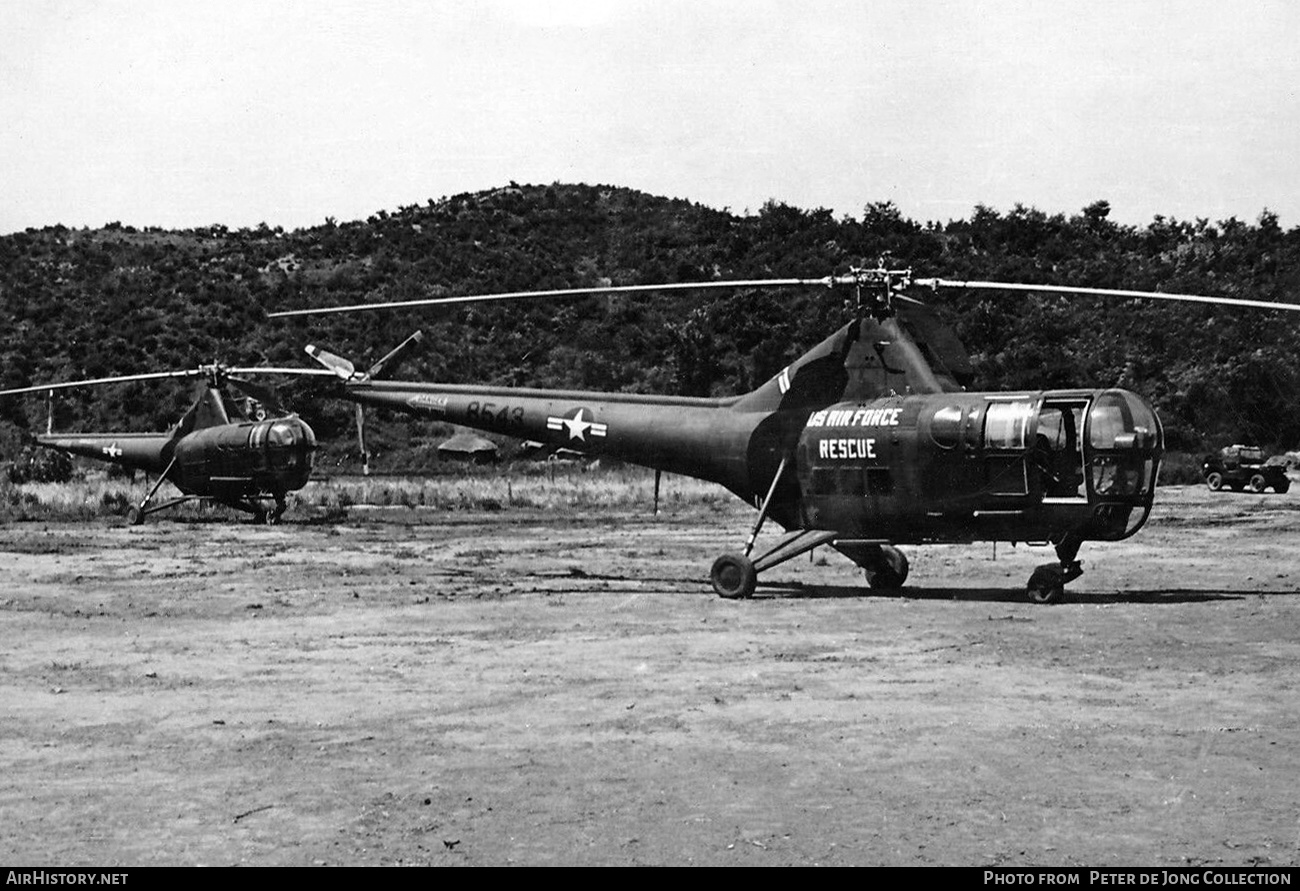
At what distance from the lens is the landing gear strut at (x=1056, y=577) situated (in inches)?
645

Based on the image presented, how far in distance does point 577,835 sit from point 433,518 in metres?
28.0

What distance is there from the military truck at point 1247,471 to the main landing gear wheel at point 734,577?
32300 millimetres

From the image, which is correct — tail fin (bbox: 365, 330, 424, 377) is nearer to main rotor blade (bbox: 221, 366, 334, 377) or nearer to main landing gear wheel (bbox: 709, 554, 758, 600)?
main rotor blade (bbox: 221, 366, 334, 377)

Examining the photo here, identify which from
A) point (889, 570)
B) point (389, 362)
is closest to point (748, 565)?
point (889, 570)

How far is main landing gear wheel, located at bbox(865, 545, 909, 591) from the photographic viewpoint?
18.6 m

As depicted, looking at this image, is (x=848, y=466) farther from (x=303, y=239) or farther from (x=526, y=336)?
(x=303, y=239)

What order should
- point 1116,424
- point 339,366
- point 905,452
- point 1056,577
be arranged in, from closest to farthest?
point 1116,424
point 1056,577
point 905,452
point 339,366

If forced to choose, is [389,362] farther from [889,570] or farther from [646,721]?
[646,721]

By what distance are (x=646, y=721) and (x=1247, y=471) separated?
131ft

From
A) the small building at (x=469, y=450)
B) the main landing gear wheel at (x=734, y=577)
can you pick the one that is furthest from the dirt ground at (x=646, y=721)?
the small building at (x=469, y=450)

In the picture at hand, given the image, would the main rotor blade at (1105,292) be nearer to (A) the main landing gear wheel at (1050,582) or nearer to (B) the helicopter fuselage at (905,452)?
(B) the helicopter fuselage at (905,452)

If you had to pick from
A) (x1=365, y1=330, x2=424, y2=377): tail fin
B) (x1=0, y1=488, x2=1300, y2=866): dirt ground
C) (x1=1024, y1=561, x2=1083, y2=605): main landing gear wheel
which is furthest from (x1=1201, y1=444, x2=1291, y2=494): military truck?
(x1=1024, y1=561, x2=1083, y2=605): main landing gear wheel

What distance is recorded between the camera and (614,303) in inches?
3393

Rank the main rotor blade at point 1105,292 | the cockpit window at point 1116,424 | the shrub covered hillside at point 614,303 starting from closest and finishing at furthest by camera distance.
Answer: the main rotor blade at point 1105,292 < the cockpit window at point 1116,424 < the shrub covered hillside at point 614,303
